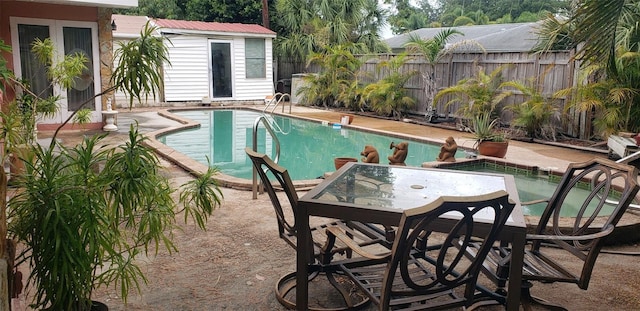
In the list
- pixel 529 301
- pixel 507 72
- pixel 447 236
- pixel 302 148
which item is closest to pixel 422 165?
pixel 302 148

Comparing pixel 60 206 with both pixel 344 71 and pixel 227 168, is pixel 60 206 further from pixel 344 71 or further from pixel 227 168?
pixel 344 71

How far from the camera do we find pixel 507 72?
1060cm

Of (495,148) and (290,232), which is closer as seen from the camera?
(290,232)

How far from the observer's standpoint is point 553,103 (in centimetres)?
944

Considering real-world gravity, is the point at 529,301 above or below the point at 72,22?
below

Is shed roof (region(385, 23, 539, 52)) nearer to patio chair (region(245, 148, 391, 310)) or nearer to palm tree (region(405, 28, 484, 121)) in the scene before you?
palm tree (region(405, 28, 484, 121))

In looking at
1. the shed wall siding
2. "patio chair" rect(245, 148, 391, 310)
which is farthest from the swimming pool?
"patio chair" rect(245, 148, 391, 310)

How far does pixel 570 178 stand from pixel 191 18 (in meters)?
21.2

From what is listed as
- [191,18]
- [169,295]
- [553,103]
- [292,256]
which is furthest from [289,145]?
[191,18]

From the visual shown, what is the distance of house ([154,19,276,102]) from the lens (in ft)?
53.3

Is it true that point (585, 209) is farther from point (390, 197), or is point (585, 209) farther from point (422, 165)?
point (422, 165)

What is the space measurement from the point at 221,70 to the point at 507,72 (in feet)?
31.4

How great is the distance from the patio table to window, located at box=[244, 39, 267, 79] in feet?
47.3

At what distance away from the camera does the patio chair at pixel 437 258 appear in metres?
1.99
